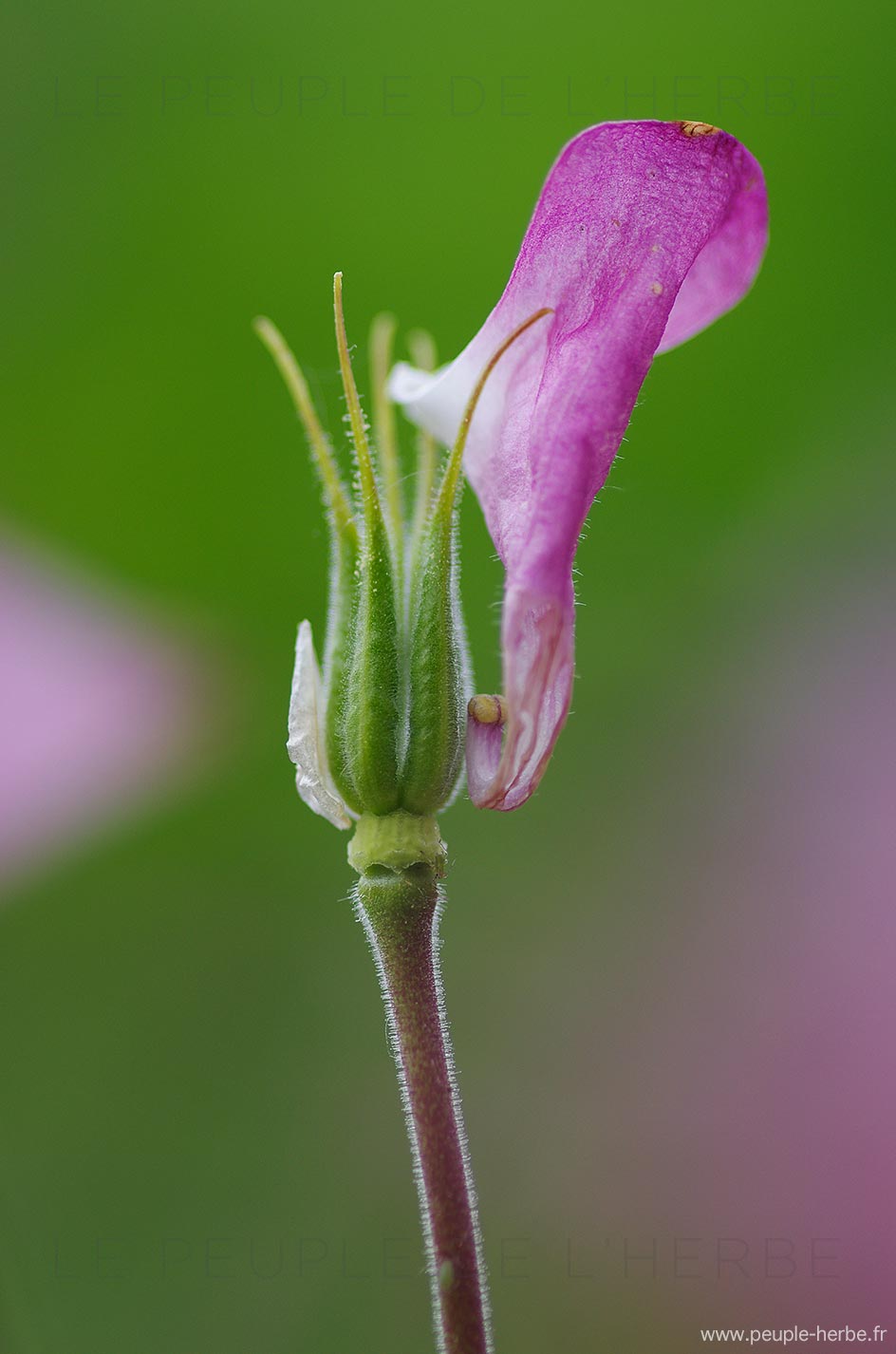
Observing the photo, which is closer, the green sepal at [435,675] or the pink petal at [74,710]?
the green sepal at [435,675]

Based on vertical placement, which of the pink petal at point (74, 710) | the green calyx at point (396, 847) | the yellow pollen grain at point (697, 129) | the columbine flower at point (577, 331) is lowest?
the green calyx at point (396, 847)

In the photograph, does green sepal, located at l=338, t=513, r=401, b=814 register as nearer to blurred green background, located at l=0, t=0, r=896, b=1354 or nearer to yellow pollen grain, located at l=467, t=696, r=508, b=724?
yellow pollen grain, located at l=467, t=696, r=508, b=724

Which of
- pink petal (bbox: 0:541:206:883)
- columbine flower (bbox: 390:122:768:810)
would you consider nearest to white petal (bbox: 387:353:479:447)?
columbine flower (bbox: 390:122:768:810)

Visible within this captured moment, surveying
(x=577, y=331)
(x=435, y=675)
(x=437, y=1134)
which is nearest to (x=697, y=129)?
(x=577, y=331)

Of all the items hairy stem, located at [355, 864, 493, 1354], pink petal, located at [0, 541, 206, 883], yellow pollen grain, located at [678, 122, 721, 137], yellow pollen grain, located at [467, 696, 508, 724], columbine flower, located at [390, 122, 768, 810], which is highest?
pink petal, located at [0, 541, 206, 883]

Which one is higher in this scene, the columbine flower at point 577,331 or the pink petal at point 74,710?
the pink petal at point 74,710

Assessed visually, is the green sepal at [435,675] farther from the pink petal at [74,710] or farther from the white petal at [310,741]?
the pink petal at [74,710]

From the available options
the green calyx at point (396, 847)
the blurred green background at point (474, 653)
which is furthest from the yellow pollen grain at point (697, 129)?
the blurred green background at point (474, 653)
